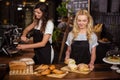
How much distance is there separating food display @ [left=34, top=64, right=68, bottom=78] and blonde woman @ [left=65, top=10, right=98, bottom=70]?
1.56 ft

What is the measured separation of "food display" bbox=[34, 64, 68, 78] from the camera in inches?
100.0

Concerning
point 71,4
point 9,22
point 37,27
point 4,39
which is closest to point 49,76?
point 37,27

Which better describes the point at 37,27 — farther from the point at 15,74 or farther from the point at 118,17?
Result: the point at 118,17

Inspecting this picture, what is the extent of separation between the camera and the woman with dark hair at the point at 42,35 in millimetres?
3029

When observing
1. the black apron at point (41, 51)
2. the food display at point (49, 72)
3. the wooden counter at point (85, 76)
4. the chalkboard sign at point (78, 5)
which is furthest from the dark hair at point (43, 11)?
the chalkboard sign at point (78, 5)

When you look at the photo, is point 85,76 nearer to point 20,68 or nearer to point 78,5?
point 20,68

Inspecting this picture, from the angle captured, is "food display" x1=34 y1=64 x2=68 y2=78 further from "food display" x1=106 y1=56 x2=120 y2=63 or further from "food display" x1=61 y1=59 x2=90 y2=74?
"food display" x1=106 y1=56 x2=120 y2=63

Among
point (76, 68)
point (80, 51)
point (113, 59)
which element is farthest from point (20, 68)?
point (113, 59)

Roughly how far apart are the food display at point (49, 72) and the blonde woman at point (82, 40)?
1.56 feet

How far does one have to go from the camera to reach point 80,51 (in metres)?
3.21

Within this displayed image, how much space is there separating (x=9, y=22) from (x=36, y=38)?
10.2 meters

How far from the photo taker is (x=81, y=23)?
3.00 meters

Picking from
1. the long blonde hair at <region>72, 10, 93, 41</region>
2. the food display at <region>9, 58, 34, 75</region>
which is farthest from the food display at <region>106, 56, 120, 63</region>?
the food display at <region>9, 58, 34, 75</region>

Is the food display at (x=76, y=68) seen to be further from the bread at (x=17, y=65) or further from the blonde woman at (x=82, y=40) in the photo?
the bread at (x=17, y=65)
